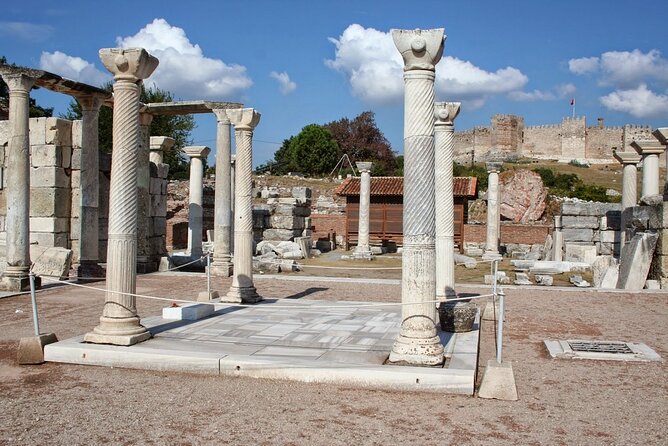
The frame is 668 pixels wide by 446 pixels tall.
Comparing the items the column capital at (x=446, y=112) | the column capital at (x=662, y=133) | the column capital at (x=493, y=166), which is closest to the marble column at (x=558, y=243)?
the column capital at (x=493, y=166)

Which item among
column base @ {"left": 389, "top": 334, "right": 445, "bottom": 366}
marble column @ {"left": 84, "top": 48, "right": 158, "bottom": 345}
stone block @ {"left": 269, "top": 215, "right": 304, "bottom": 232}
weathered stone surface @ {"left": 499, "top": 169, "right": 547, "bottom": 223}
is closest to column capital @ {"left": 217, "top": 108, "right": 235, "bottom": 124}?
marble column @ {"left": 84, "top": 48, "right": 158, "bottom": 345}

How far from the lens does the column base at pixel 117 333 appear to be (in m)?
7.82

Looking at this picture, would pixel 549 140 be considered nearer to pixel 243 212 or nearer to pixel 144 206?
pixel 144 206

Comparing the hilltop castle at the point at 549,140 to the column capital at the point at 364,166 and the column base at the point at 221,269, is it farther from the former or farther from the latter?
the column base at the point at 221,269

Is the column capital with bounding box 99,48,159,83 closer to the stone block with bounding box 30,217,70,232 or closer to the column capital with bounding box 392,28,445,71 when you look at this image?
the column capital with bounding box 392,28,445,71

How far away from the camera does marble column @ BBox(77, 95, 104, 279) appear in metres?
16.3

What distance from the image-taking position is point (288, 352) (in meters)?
7.67

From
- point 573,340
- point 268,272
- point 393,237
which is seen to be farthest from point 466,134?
point 573,340

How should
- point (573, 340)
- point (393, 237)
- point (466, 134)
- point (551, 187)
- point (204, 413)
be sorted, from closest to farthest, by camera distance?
point (204, 413) < point (573, 340) < point (393, 237) < point (551, 187) < point (466, 134)

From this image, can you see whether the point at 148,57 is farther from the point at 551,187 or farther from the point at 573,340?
the point at 551,187

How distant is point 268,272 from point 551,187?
117 feet

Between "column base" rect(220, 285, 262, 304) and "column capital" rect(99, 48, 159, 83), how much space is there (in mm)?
4909

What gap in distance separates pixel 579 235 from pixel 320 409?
23.3 meters

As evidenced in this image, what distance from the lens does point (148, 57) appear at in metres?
8.51
